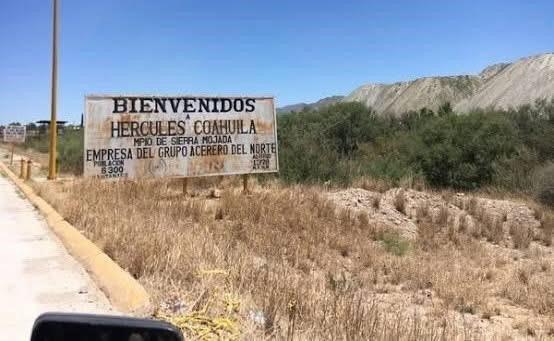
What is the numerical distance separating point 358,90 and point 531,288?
15704 centimetres

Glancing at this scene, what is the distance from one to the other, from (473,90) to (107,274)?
400 feet

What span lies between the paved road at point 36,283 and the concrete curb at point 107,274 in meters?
0.09

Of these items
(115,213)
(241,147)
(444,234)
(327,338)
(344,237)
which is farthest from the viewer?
(241,147)

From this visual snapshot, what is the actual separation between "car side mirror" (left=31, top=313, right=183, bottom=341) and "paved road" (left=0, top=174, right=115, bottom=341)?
4079 mm

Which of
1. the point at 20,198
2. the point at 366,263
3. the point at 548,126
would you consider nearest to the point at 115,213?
the point at 366,263

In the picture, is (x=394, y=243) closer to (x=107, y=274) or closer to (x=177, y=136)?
(x=177, y=136)

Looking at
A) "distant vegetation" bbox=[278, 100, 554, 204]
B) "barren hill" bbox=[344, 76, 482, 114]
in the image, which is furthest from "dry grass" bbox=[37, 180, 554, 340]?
"barren hill" bbox=[344, 76, 482, 114]

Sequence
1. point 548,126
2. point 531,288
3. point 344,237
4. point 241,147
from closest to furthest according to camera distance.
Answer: point 531,288 → point 344,237 → point 241,147 → point 548,126

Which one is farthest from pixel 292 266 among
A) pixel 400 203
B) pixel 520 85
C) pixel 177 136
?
pixel 520 85

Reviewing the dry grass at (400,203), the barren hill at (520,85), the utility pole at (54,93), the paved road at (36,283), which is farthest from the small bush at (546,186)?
the barren hill at (520,85)

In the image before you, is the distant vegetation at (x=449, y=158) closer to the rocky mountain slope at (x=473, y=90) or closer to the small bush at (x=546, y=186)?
the small bush at (x=546, y=186)

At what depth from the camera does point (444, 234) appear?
14.5 m

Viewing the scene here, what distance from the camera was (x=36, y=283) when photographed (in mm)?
7160

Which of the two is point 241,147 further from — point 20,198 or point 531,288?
point 531,288
